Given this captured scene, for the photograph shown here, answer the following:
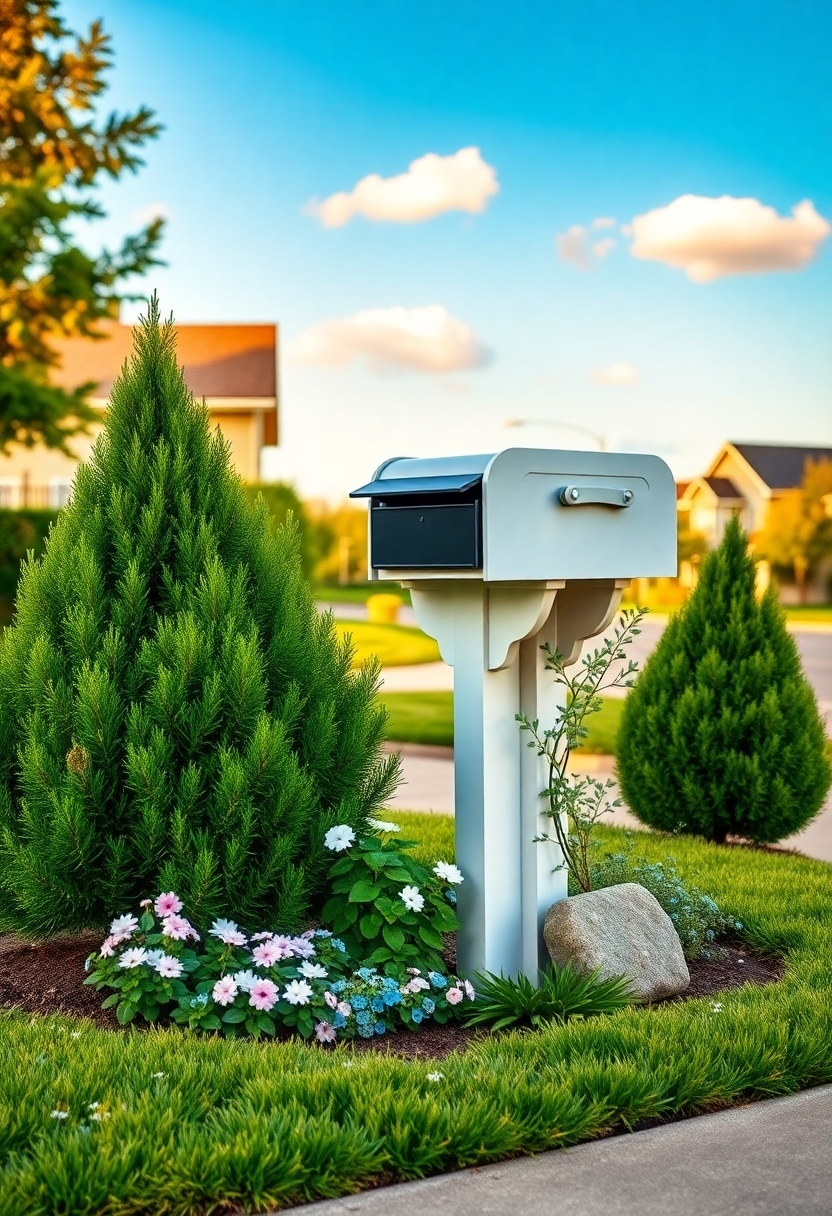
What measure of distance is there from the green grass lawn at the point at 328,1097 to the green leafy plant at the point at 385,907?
443 mm

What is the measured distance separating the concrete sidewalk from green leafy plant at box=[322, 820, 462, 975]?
113 centimetres

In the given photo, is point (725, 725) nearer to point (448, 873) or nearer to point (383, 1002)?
point (448, 873)

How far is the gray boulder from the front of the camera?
414 centimetres

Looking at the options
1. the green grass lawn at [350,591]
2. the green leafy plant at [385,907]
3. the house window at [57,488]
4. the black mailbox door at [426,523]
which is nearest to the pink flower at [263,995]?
the green leafy plant at [385,907]

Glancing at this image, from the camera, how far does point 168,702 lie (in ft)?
12.8

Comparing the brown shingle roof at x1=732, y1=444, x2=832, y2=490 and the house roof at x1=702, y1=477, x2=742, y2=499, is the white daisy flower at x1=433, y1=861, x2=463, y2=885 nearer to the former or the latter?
the house roof at x1=702, y1=477, x2=742, y2=499

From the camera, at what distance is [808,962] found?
4523mm

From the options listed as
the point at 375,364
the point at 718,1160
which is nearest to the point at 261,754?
the point at 718,1160

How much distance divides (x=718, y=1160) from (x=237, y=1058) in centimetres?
127

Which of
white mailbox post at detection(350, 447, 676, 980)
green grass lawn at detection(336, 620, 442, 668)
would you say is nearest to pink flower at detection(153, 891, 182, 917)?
white mailbox post at detection(350, 447, 676, 980)

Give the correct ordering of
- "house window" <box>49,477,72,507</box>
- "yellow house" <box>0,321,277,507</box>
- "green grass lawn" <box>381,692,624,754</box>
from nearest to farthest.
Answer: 1. "green grass lawn" <box>381,692,624,754</box>
2. "yellow house" <box>0,321,277,507</box>
3. "house window" <box>49,477,72,507</box>

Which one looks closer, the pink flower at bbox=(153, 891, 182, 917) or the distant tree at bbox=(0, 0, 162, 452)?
the pink flower at bbox=(153, 891, 182, 917)

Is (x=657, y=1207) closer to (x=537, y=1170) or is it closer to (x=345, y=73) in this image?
(x=537, y=1170)

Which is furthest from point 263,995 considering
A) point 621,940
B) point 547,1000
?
point 621,940
